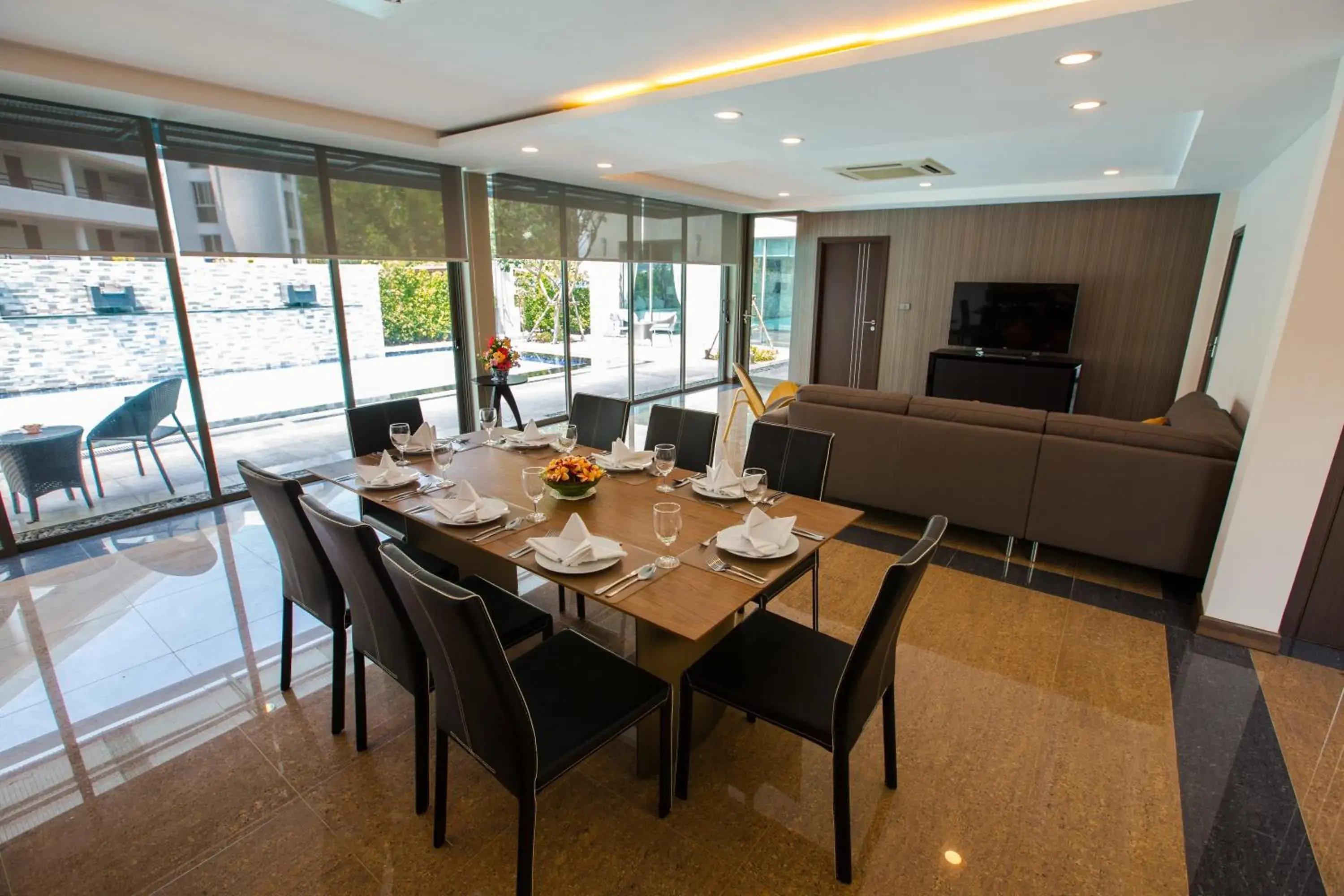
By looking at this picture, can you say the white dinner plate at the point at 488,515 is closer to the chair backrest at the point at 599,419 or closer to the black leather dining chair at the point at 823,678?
the black leather dining chair at the point at 823,678

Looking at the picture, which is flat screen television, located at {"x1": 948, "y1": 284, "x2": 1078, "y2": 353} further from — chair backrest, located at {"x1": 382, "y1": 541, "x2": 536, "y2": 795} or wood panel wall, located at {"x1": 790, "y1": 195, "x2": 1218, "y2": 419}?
chair backrest, located at {"x1": 382, "y1": 541, "x2": 536, "y2": 795}

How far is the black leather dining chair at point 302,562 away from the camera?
6.44 ft

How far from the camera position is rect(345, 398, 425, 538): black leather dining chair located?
3027mm

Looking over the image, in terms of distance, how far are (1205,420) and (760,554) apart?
3.12 metres

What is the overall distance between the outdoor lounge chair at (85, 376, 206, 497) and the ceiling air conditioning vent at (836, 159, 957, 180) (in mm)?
5290

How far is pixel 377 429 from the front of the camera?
126 inches

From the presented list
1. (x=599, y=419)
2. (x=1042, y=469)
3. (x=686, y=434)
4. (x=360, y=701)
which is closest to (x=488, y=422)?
(x=599, y=419)

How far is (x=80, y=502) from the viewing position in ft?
12.6

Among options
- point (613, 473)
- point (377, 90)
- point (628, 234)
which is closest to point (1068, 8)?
point (613, 473)

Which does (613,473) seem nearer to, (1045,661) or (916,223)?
(1045,661)

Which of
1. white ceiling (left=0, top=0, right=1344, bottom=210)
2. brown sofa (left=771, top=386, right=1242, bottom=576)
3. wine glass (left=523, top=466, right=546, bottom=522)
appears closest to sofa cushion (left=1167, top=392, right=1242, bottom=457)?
brown sofa (left=771, top=386, right=1242, bottom=576)

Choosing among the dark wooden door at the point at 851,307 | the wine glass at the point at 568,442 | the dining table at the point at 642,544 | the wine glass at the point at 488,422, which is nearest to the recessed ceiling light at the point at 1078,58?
the dining table at the point at 642,544

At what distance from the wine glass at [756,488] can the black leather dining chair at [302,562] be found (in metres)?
1.38

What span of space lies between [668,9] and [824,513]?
1.91 meters
